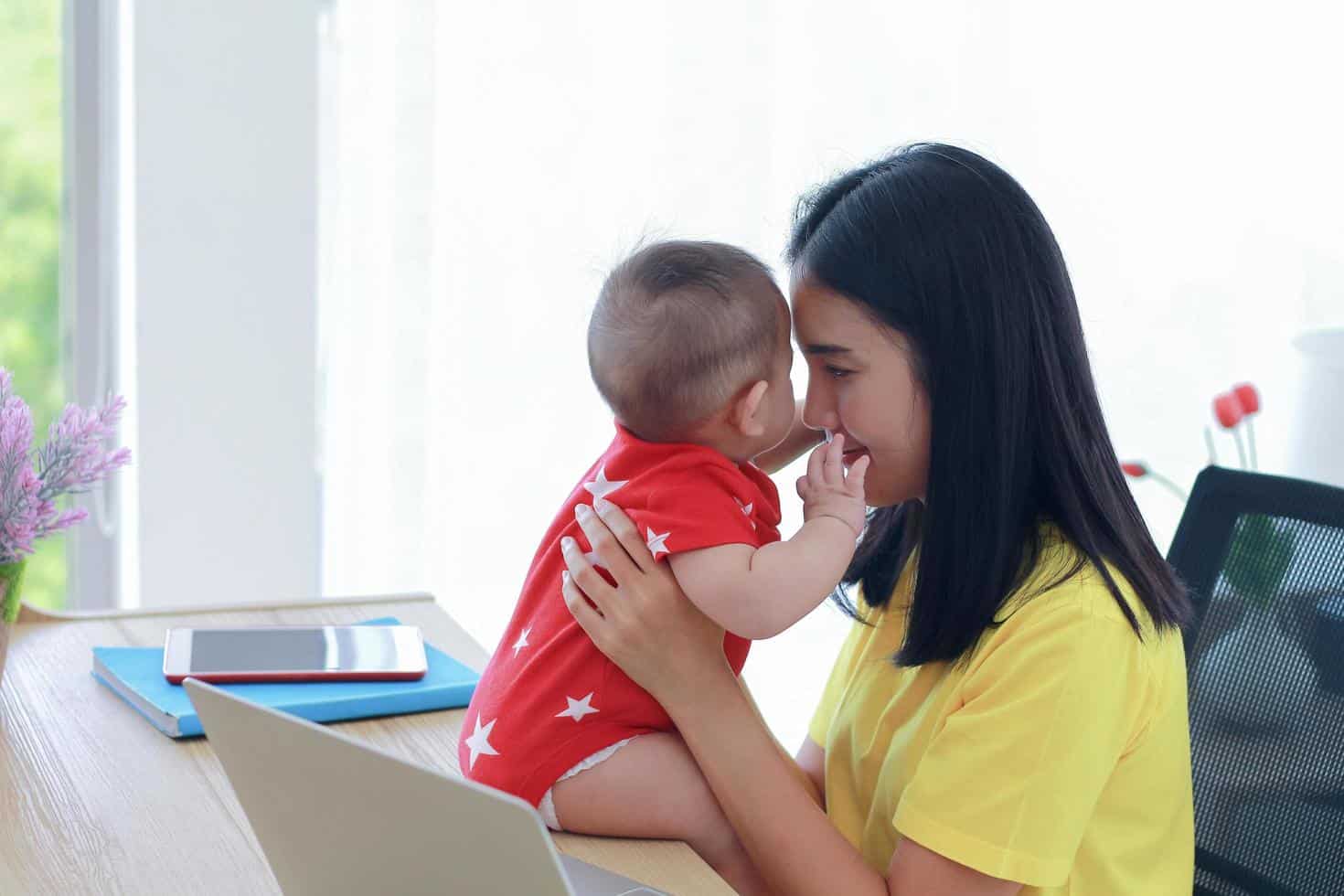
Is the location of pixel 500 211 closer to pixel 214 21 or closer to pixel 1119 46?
pixel 214 21

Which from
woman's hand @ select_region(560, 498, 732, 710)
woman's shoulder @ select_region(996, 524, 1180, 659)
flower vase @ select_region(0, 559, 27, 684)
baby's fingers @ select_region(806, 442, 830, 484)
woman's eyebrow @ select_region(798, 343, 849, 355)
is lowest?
flower vase @ select_region(0, 559, 27, 684)

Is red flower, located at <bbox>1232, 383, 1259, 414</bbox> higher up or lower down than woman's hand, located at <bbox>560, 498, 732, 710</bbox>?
higher up

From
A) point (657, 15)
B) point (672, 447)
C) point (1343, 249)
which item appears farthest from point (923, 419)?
point (657, 15)

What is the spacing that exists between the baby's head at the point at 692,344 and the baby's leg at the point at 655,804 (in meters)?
0.26

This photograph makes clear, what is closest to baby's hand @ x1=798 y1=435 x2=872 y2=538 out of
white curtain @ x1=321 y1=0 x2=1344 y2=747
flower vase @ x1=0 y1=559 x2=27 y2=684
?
flower vase @ x1=0 y1=559 x2=27 y2=684

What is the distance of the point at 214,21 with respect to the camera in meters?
2.32

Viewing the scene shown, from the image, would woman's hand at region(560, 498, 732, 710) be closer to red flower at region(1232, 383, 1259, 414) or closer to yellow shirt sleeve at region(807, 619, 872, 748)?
yellow shirt sleeve at region(807, 619, 872, 748)

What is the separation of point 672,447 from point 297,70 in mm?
1595

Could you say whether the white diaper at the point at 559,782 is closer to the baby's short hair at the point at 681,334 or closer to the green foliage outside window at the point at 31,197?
the baby's short hair at the point at 681,334

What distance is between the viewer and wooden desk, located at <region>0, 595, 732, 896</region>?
93 cm

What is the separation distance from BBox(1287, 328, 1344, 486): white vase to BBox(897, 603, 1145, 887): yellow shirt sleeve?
0.78 metres

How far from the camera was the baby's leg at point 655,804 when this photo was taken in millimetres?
1008

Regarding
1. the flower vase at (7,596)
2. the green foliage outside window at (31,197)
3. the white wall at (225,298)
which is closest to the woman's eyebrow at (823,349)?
the flower vase at (7,596)

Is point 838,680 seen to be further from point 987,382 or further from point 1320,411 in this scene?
point 1320,411
